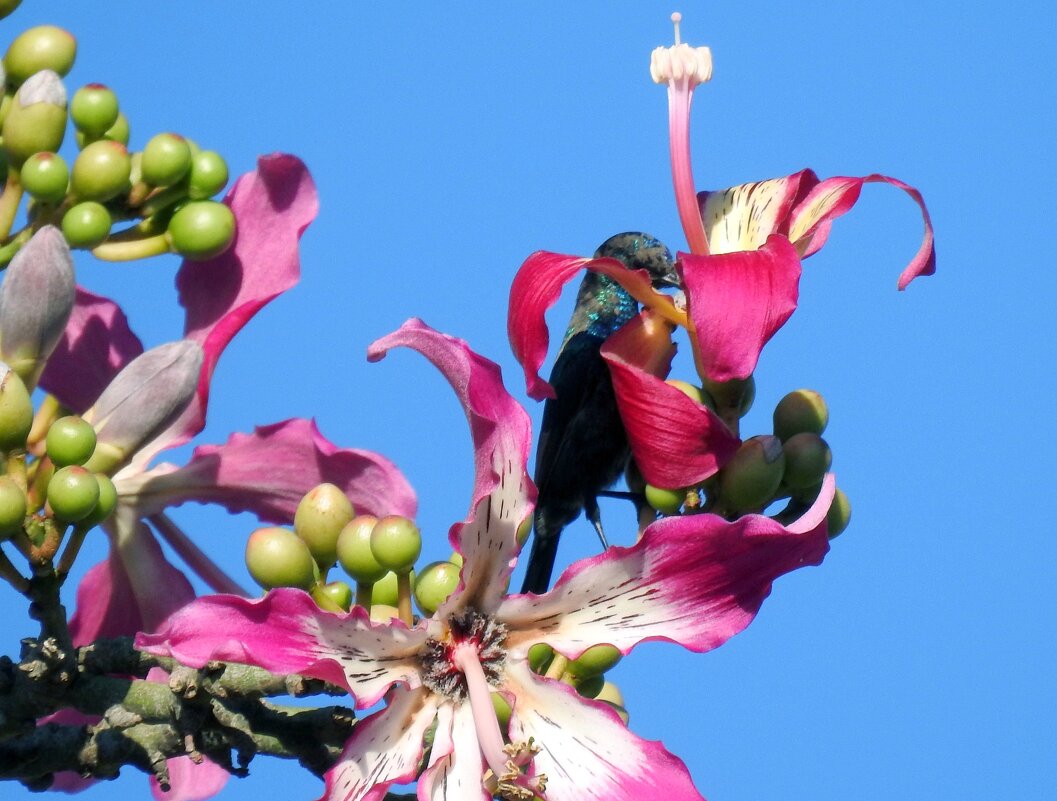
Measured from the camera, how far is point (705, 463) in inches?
71.4

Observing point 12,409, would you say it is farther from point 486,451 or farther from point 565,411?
point 565,411

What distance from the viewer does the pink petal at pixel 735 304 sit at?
1.69 meters

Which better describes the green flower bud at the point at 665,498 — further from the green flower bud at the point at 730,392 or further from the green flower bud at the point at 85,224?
the green flower bud at the point at 85,224

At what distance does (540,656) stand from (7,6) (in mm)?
1155

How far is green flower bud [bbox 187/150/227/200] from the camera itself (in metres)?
2.27

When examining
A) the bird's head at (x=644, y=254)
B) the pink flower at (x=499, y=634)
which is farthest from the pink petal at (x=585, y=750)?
the bird's head at (x=644, y=254)

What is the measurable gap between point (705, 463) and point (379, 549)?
372 millimetres

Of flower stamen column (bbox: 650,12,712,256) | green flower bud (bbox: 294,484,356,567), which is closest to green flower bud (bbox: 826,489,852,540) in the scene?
flower stamen column (bbox: 650,12,712,256)

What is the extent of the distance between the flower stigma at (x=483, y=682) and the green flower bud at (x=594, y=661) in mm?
90

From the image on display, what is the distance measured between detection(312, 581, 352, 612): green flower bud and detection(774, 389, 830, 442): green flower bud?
0.57 meters

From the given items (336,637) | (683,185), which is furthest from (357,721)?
(683,185)

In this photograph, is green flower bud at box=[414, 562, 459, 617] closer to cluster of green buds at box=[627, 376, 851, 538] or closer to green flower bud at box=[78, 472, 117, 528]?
cluster of green buds at box=[627, 376, 851, 538]

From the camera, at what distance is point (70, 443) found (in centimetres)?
190

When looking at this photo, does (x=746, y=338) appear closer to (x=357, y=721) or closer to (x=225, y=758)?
(x=357, y=721)
